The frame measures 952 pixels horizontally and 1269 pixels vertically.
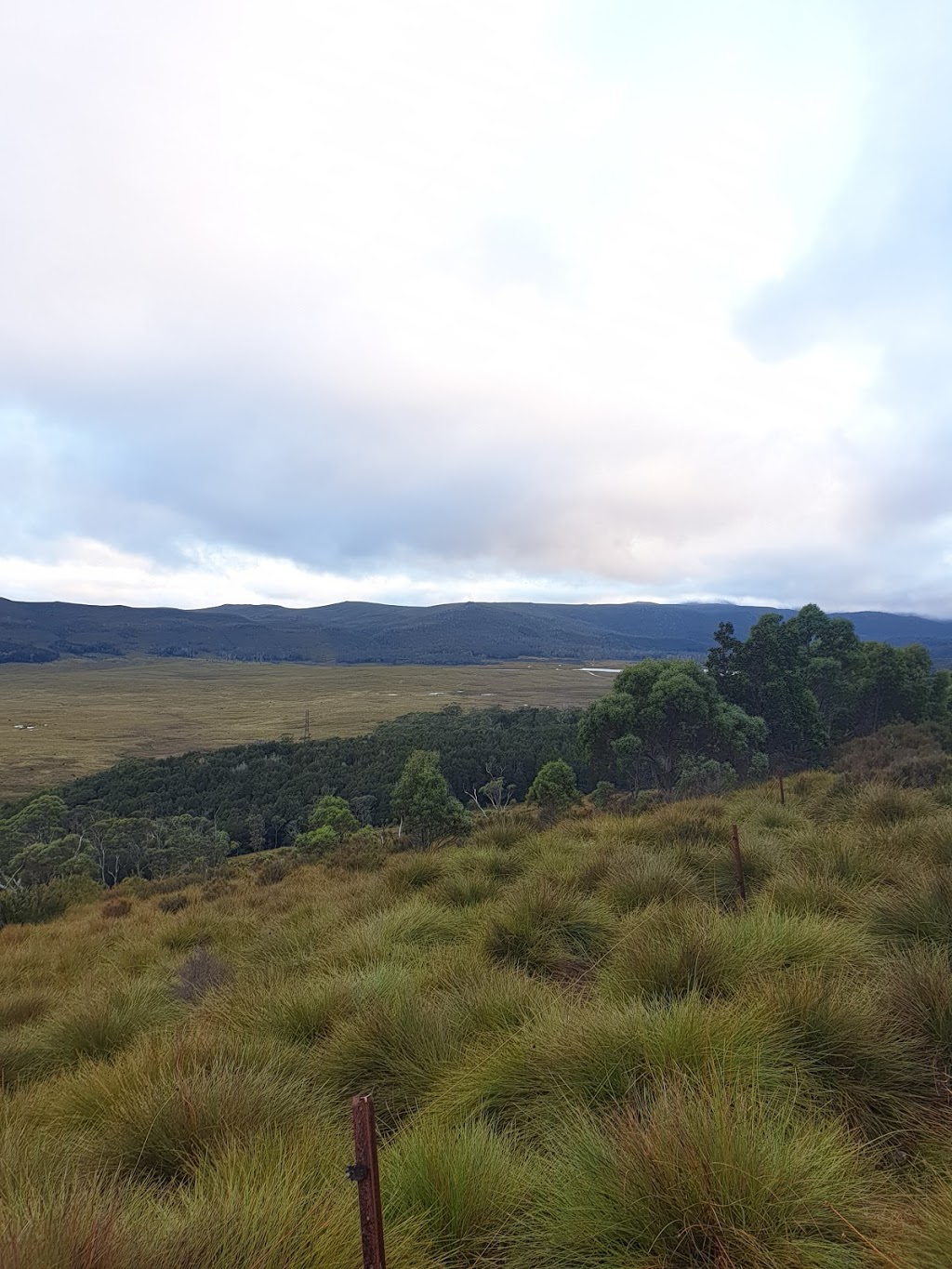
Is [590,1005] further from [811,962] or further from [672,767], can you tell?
[672,767]

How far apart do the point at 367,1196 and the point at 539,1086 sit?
72.4 inches

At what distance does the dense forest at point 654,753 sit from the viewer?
38.2 m

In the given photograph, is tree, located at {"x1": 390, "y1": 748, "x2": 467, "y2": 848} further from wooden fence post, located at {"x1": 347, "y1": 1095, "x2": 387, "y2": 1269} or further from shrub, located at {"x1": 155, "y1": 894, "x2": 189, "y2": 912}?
wooden fence post, located at {"x1": 347, "y1": 1095, "x2": 387, "y2": 1269}

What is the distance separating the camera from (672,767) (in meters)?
40.2

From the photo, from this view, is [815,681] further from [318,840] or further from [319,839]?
[319,839]

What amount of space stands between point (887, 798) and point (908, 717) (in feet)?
146

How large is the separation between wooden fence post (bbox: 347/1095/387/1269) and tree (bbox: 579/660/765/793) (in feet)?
122

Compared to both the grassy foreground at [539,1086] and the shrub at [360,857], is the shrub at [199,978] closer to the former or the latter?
the grassy foreground at [539,1086]

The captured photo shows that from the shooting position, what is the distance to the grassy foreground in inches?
93.5

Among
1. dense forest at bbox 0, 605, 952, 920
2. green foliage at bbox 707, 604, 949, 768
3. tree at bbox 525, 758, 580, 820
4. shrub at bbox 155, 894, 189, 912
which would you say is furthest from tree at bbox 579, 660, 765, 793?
shrub at bbox 155, 894, 189, 912

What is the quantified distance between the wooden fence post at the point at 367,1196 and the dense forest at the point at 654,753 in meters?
16.6

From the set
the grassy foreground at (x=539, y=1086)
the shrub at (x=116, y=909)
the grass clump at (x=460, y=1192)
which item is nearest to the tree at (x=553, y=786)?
the shrub at (x=116, y=909)

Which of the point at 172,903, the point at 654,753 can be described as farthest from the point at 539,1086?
the point at 654,753

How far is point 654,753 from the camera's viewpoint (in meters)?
40.4
